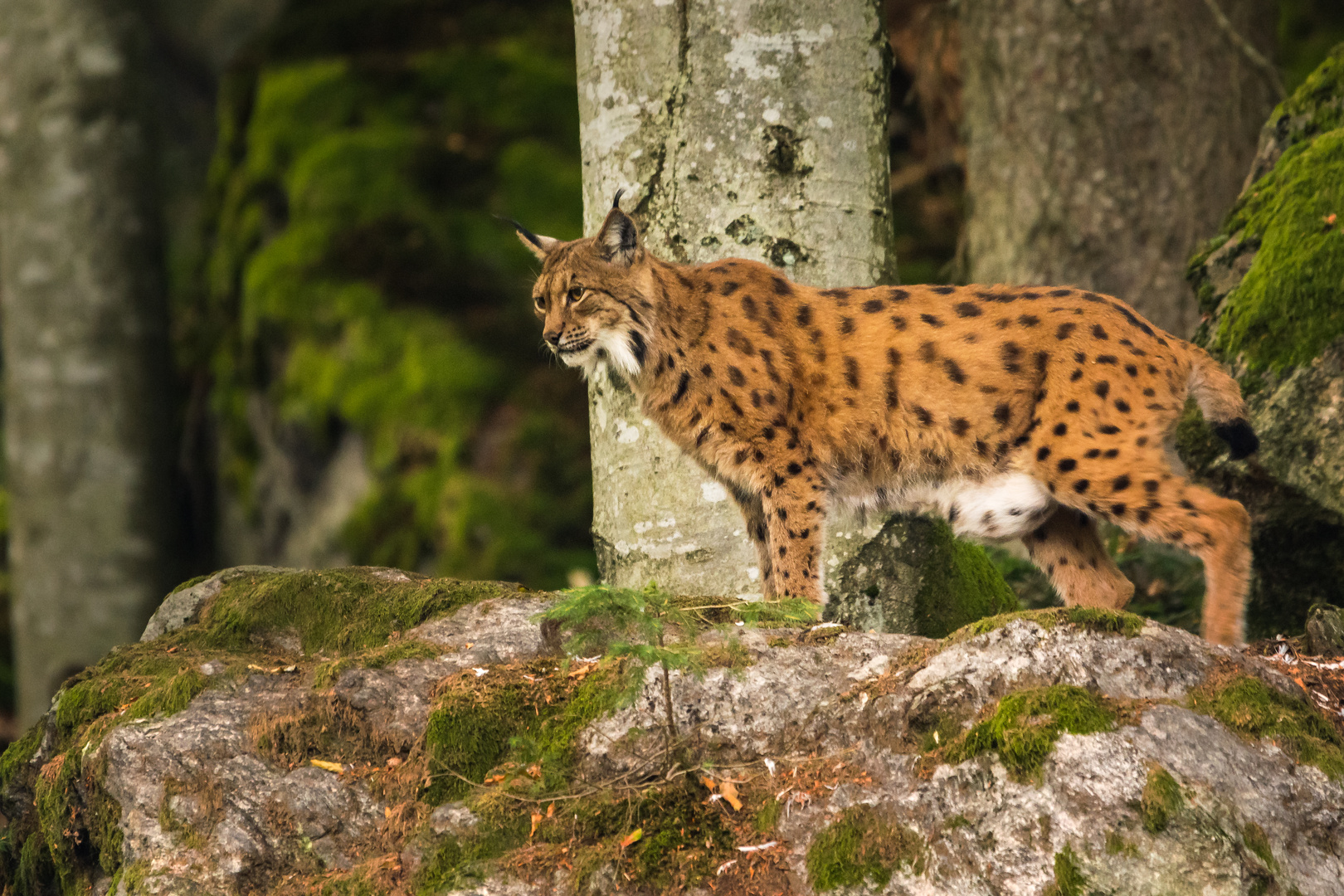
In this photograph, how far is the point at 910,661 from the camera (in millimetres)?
3947

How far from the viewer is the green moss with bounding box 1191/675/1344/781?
354 cm

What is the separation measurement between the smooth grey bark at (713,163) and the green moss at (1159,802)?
2.82 meters

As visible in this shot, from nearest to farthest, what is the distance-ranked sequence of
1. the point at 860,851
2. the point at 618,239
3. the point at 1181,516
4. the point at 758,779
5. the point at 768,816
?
the point at 860,851, the point at 768,816, the point at 758,779, the point at 1181,516, the point at 618,239

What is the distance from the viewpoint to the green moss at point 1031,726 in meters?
3.41

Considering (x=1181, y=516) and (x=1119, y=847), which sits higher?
(x=1181, y=516)

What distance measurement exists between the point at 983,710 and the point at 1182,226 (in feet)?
22.0

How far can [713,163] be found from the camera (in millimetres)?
6070

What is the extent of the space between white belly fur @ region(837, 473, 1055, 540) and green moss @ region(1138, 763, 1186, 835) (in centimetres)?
232

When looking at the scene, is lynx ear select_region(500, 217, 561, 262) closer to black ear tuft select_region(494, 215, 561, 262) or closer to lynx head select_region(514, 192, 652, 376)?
black ear tuft select_region(494, 215, 561, 262)

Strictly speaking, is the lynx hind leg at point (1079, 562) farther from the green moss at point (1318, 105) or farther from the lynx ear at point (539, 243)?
the green moss at point (1318, 105)

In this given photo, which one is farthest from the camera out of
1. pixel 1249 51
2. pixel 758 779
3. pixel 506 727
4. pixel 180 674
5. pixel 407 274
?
pixel 407 274

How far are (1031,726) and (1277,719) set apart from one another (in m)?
0.75

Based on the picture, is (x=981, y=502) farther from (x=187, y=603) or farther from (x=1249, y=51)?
(x=1249, y=51)

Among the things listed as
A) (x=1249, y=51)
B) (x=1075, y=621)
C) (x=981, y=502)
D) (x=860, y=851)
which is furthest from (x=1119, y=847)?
(x=1249, y=51)
